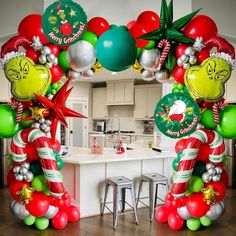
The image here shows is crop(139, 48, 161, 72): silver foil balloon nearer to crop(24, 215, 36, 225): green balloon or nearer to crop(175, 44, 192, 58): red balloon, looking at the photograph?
crop(175, 44, 192, 58): red balloon

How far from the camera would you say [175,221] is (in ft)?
10.9

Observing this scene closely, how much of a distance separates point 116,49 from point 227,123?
139cm

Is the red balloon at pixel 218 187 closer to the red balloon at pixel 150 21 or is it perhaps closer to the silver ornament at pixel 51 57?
the red balloon at pixel 150 21

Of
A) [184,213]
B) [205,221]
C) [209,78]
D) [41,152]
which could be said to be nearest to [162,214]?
[184,213]

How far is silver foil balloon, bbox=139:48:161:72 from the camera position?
118 inches

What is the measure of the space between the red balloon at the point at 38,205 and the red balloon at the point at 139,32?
1.94 metres

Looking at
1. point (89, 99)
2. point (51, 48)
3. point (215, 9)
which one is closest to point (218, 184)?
point (51, 48)

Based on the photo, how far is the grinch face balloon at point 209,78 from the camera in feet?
9.27

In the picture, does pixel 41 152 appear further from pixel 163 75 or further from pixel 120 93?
pixel 120 93

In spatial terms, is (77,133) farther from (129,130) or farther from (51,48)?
(51,48)

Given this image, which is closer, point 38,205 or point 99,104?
point 38,205

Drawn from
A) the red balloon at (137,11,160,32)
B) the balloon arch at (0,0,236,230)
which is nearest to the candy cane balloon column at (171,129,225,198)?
the balloon arch at (0,0,236,230)

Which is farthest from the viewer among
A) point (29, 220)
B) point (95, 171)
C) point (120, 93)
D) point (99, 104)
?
point (99, 104)

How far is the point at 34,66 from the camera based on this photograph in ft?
9.53
